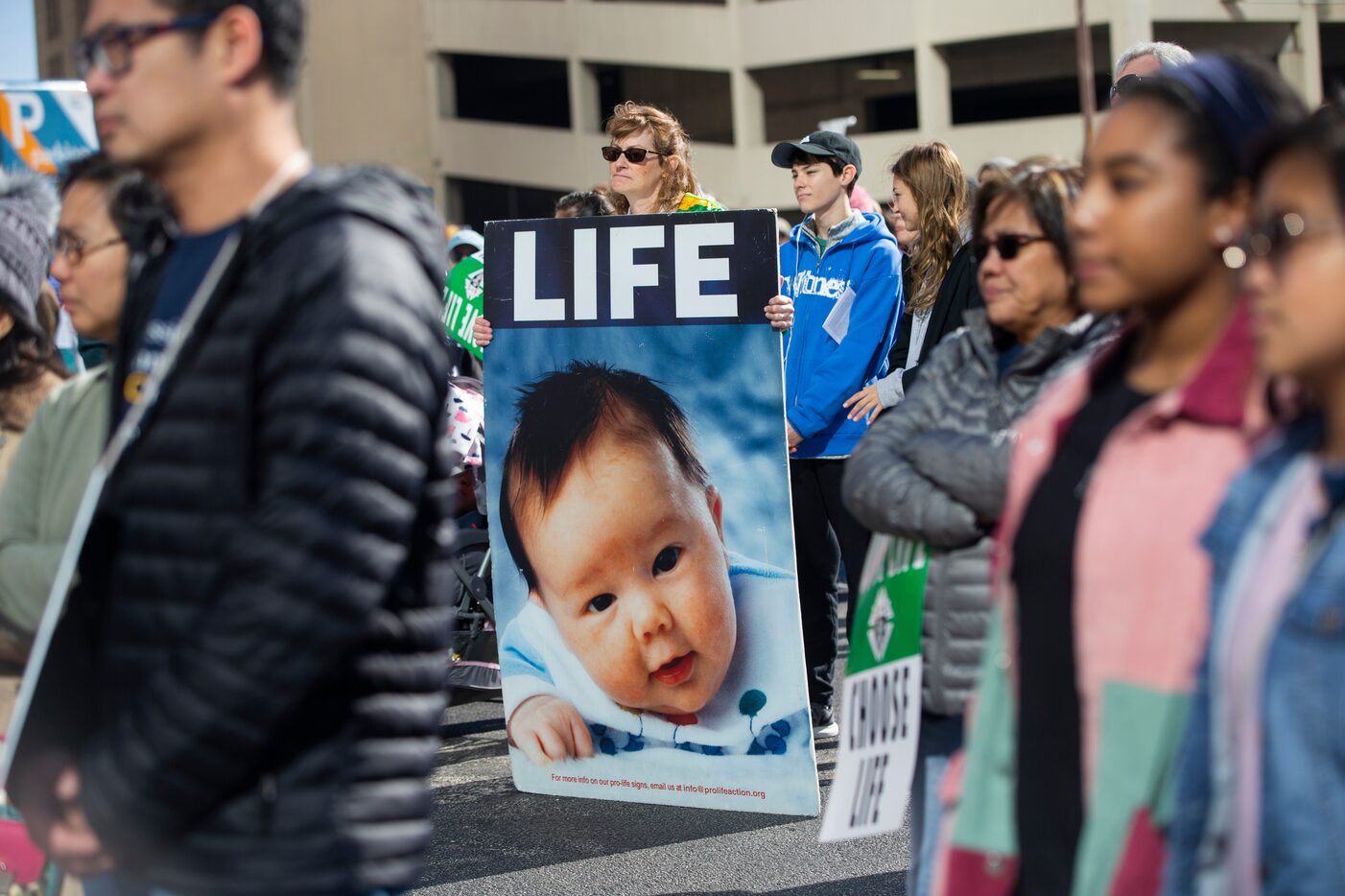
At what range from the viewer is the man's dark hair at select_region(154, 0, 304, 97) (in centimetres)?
202

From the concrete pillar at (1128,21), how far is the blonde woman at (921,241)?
26.9 metres

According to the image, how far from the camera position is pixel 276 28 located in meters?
2.07

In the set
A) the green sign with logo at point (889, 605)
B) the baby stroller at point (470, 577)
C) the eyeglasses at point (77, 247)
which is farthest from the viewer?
the baby stroller at point (470, 577)

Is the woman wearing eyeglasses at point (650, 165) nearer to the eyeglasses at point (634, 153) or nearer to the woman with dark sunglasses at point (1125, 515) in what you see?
the eyeglasses at point (634, 153)

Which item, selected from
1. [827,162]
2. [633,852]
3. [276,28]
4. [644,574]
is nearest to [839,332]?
[827,162]

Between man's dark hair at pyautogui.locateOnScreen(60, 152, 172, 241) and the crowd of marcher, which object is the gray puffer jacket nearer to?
the crowd of marcher

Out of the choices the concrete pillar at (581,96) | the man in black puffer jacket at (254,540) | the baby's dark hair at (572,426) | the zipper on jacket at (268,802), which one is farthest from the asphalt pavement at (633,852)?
the concrete pillar at (581,96)

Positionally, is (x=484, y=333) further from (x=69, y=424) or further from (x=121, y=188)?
(x=69, y=424)

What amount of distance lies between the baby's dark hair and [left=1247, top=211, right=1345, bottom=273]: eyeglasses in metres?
3.20

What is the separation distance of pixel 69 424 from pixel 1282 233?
6.40 feet

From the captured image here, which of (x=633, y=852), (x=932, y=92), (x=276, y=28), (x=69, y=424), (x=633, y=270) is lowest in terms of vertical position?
(x=633, y=852)

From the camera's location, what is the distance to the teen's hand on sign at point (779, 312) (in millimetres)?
4824

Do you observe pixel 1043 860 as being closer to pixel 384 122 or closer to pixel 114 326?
pixel 114 326

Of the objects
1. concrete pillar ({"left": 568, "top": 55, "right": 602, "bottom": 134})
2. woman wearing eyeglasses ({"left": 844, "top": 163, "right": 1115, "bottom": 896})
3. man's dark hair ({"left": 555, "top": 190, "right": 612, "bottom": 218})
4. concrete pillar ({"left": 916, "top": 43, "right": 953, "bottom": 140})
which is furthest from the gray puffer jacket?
concrete pillar ({"left": 568, "top": 55, "right": 602, "bottom": 134})
